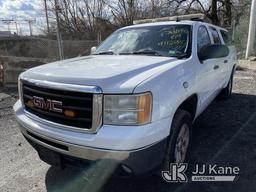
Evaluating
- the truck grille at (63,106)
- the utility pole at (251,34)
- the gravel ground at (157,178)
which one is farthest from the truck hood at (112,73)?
the utility pole at (251,34)

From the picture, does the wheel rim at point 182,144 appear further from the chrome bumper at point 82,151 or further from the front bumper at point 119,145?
the chrome bumper at point 82,151

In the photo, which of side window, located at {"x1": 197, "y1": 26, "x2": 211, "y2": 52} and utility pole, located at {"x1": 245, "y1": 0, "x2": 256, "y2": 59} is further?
utility pole, located at {"x1": 245, "y1": 0, "x2": 256, "y2": 59}

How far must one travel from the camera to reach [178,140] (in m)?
3.19

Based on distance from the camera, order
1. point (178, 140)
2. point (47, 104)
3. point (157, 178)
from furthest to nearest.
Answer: point (157, 178) < point (178, 140) < point (47, 104)

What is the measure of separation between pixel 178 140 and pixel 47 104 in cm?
147

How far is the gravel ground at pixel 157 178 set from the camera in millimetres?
3139

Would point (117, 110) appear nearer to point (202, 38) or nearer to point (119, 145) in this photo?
point (119, 145)

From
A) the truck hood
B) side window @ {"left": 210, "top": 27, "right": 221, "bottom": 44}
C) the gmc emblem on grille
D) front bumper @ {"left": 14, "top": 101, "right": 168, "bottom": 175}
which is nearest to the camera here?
front bumper @ {"left": 14, "top": 101, "right": 168, "bottom": 175}

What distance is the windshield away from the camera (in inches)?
149

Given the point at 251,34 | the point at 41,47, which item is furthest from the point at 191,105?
the point at 41,47

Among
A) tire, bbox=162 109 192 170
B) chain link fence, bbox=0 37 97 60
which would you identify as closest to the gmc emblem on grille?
tire, bbox=162 109 192 170

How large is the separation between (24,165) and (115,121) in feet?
6.34

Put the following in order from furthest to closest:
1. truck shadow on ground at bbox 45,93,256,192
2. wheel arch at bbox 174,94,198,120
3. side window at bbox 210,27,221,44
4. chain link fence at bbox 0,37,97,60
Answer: chain link fence at bbox 0,37,97,60 → side window at bbox 210,27,221,44 → wheel arch at bbox 174,94,198,120 → truck shadow on ground at bbox 45,93,256,192

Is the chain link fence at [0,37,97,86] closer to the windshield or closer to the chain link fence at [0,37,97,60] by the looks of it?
the chain link fence at [0,37,97,60]
